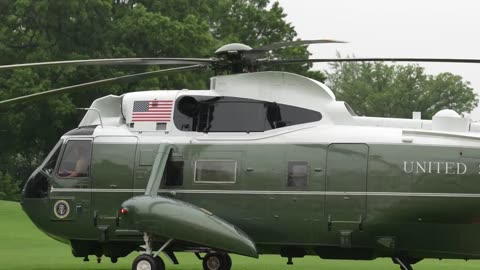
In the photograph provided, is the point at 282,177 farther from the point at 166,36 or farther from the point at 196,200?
the point at 166,36

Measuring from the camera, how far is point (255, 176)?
48.3 ft

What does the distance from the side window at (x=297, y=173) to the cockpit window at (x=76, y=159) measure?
11.4ft

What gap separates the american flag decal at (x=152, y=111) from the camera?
50.3 ft

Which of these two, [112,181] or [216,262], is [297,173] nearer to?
[216,262]

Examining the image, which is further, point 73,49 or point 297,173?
point 73,49

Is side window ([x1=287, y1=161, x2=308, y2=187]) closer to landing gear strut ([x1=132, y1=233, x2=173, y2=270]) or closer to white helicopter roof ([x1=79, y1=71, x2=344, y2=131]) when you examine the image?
white helicopter roof ([x1=79, y1=71, x2=344, y2=131])

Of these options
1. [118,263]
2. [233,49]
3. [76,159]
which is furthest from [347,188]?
[118,263]

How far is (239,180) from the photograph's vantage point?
14781 millimetres

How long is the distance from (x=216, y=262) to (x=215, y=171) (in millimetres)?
2346

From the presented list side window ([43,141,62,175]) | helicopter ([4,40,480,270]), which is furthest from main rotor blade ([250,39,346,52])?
side window ([43,141,62,175])

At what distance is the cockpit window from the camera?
50.9 ft

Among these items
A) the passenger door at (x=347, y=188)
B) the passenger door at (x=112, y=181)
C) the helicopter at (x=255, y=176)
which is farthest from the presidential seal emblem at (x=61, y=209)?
the passenger door at (x=347, y=188)

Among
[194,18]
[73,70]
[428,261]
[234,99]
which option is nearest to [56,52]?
[73,70]

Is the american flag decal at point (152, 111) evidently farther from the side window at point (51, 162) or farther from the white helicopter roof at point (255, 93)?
the side window at point (51, 162)
